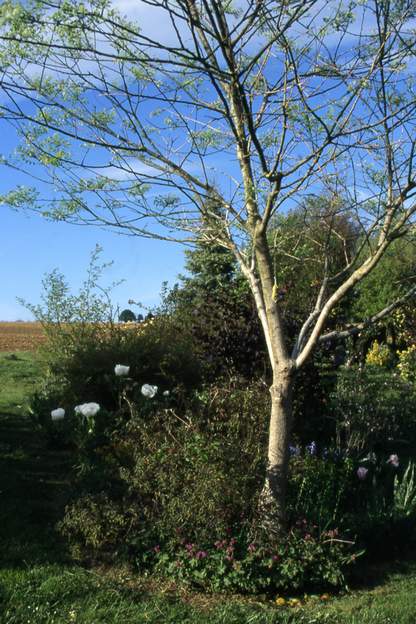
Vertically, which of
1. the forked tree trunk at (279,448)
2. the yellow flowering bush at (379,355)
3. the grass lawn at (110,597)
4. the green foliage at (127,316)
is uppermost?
the green foliage at (127,316)

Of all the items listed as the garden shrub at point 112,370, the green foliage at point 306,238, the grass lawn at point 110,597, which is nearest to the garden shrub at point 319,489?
the grass lawn at point 110,597

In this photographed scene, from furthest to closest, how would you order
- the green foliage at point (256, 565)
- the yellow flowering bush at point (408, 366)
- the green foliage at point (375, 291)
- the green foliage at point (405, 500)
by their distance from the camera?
the green foliage at point (375, 291)
the yellow flowering bush at point (408, 366)
the green foliage at point (405, 500)
the green foliage at point (256, 565)

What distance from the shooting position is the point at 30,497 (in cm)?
635

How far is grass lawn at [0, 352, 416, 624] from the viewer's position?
432 centimetres

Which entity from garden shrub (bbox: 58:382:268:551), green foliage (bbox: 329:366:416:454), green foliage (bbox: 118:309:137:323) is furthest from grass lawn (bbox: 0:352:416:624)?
green foliage (bbox: 118:309:137:323)

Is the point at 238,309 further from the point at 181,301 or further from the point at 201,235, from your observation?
the point at 181,301

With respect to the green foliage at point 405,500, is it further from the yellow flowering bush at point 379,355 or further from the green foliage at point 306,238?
the yellow flowering bush at point 379,355

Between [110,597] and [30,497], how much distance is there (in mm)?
2019

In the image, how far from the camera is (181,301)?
12.8m

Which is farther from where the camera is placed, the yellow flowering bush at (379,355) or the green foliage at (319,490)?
the yellow flowering bush at (379,355)

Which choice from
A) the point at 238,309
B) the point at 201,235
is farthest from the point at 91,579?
the point at 238,309

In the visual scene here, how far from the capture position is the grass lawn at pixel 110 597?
170 inches

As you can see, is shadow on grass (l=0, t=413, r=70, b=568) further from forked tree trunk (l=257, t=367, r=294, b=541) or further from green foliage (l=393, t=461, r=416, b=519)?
green foliage (l=393, t=461, r=416, b=519)

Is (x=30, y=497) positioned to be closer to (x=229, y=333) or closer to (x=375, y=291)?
(x=229, y=333)
